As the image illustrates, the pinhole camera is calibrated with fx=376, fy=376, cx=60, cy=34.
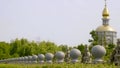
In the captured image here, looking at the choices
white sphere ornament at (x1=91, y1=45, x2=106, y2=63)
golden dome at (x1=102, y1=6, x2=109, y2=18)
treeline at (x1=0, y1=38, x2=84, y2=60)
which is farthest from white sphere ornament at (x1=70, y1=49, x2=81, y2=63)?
golden dome at (x1=102, y1=6, x2=109, y2=18)

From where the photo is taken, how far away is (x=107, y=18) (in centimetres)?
8188

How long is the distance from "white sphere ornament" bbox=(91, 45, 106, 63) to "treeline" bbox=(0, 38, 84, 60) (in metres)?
41.4

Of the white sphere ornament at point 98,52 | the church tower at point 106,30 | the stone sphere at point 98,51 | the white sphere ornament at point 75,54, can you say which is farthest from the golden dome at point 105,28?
the stone sphere at point 98,51

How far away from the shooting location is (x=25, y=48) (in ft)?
195

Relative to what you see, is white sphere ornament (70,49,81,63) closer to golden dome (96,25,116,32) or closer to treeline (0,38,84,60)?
treeline (0,38,84,60)

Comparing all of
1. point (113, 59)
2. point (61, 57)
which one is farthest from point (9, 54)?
point (113, 59)

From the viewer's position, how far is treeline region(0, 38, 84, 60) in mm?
56156

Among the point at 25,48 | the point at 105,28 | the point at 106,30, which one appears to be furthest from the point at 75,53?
the point at 105,28

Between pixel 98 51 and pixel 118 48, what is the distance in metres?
0.71

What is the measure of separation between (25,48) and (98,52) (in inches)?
1903

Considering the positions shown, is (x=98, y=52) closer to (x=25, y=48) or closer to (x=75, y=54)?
(x=75, y=54)

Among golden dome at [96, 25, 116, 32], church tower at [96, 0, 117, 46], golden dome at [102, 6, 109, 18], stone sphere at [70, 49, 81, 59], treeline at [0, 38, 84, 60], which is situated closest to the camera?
stone sphere at [70, 49, 81, 59]

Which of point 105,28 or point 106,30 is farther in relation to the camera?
point 105,28

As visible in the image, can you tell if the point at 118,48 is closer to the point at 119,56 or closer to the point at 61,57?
the point at 119,56
